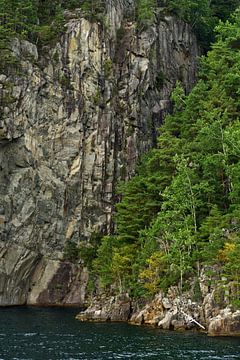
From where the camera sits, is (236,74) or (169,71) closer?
(236,74)

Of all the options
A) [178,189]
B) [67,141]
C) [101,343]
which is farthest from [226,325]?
[67,141]

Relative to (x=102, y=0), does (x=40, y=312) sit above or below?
below

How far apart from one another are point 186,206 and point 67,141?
22232 millimetres

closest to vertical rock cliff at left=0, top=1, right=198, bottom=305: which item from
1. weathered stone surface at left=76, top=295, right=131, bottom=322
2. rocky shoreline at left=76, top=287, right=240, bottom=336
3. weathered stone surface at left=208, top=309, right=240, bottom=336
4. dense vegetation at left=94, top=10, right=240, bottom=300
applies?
dense vegetation at left=94, top=10, right=240, bottom=300

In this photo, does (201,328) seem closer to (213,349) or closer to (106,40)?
(213,349)

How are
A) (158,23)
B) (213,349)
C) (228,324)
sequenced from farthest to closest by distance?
(158,23)
(228,324)
(213,349)

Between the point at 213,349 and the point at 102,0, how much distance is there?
52.8 m

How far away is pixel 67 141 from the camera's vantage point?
63469 mm

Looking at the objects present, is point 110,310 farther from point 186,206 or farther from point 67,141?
point 67,141

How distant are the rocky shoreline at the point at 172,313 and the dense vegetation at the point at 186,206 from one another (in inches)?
53.2

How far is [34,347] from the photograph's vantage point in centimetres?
3278

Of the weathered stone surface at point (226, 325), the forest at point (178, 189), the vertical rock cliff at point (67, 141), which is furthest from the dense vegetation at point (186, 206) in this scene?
the vertical rock cliff at point (67, 141)

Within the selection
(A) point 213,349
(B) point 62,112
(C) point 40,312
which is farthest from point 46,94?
(A) point 213,349

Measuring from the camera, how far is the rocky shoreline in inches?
1423
